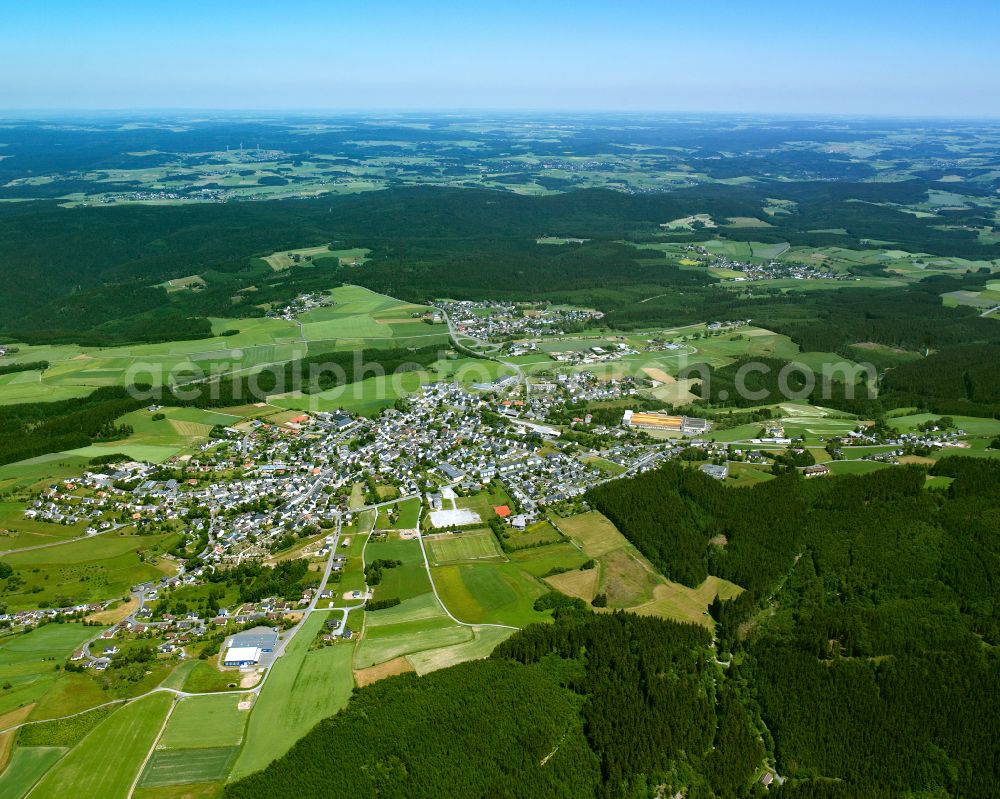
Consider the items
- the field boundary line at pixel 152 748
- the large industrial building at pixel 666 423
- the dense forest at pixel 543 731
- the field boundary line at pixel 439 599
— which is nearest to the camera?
the field boundary line at pixel 152 748

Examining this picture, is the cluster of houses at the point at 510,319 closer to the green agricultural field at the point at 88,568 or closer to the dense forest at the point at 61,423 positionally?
the dense forest at the point at 61,423

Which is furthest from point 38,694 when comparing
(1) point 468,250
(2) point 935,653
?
(1) point 468,250

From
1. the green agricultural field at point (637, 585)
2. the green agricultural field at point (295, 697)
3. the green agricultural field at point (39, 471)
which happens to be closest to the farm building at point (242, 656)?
the green agricultural field at point (295, 697)

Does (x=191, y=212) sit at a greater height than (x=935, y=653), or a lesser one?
greater

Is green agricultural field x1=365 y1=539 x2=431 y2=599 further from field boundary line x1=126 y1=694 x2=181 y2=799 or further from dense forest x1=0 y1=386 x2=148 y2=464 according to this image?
dense forest x1=0 y1=386 x2=148 y2=464

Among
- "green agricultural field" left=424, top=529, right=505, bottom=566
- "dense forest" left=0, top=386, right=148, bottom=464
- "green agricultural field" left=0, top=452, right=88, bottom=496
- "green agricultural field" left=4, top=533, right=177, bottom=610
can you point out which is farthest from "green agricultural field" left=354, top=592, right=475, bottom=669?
"dense forest" left=0, top=386, right=148, bottom=464

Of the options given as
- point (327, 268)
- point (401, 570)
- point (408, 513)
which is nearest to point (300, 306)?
point (327, 268)

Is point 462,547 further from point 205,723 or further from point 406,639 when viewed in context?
point 205,723

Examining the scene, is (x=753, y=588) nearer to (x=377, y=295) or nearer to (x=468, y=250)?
(x=377, y=295)
